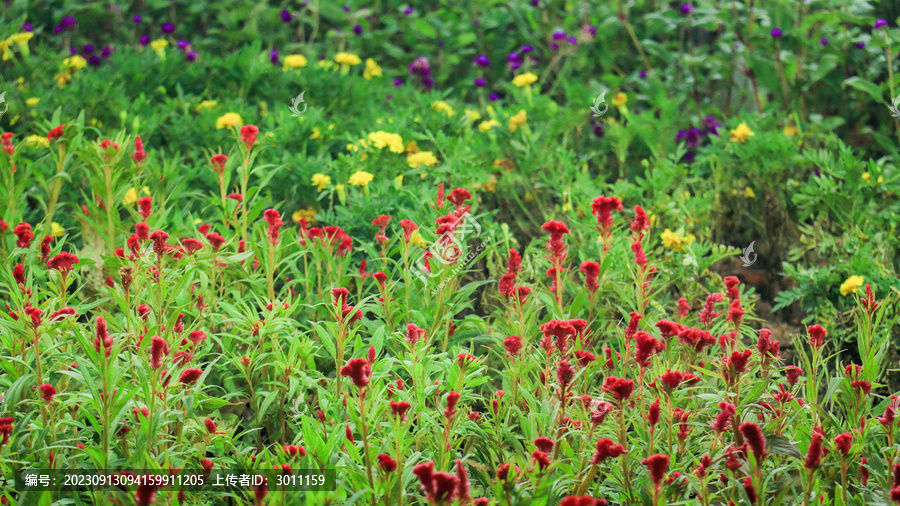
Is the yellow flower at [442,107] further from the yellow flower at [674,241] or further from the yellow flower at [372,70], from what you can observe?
the yellow flower at [674,241]

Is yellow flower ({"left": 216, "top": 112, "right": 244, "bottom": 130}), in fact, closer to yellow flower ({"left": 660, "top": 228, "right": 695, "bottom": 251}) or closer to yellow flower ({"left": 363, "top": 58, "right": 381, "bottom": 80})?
yellow flower ({"left": 363, "top": 58, "right": 381, "bottom": 80})

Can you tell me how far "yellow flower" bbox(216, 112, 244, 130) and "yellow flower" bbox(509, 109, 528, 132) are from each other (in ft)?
4.20

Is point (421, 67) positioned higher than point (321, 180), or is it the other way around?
point (421, 67)

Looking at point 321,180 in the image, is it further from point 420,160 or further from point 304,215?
point 420,160

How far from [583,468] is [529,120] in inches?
97.6

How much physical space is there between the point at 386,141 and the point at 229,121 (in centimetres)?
78

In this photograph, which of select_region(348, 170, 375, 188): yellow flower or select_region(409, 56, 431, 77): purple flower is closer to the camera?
select_region(348, 170, 375, 188): yellow flower

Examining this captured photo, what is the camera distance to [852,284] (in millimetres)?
2488

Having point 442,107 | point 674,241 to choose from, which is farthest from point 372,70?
point 674,241

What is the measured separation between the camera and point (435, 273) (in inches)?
88.1

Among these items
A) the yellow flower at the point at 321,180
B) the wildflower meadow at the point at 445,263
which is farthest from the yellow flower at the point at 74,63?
the yellow flower at the point at 321,180

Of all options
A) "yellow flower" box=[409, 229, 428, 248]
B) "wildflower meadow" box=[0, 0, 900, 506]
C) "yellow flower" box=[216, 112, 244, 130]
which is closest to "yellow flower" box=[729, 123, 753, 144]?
"wildflower meadow" box=[0, 0, 900, 506]

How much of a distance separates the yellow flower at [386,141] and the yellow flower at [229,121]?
26.2 inches

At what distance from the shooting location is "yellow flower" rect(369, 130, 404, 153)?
10.2 feet
